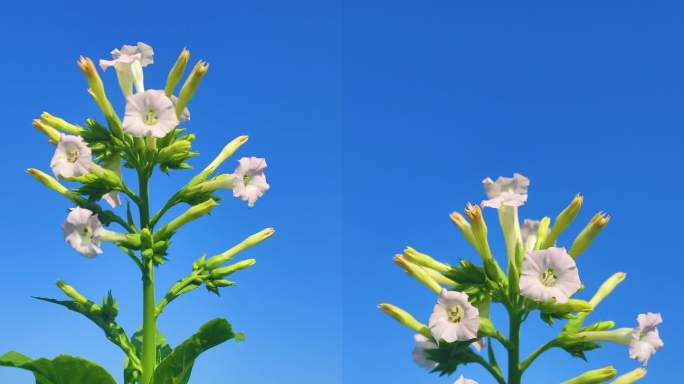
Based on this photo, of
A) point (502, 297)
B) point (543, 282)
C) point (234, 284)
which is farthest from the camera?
point (234, 284)

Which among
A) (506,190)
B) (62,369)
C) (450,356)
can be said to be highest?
(506,190)

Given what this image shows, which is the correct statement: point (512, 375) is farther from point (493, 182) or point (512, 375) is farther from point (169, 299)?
point (169, 299)

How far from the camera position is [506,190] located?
6297mm

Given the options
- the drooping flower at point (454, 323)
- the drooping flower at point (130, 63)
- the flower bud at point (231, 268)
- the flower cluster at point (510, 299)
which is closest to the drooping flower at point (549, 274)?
the flower cluster at point (510, 299)

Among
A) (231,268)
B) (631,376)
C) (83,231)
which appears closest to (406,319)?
(631,376)

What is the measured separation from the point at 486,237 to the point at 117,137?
4.08m

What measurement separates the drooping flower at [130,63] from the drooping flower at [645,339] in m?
5.53

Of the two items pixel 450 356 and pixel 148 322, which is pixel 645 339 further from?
pixel 148 322

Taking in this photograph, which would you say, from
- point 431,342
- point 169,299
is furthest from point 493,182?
point 169,299

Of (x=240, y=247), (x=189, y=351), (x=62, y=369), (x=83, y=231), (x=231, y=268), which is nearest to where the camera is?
(x=62, y=369)

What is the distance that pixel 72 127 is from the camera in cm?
826

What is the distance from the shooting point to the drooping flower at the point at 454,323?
5.42m

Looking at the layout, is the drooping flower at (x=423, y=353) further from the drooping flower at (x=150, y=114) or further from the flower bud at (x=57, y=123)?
→ the flower bud at (x=57, y=123)

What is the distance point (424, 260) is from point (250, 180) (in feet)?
8.76
